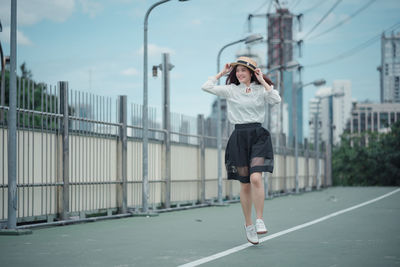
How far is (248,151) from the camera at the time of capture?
25.7 feet

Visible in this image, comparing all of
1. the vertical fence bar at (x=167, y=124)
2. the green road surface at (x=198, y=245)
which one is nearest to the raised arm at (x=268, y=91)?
the green road surface at (x=198, y=245)

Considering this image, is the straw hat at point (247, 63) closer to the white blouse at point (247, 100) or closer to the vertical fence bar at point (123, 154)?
the white blouse at point (247, 100)

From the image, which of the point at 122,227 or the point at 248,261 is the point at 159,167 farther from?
the point at 248,261

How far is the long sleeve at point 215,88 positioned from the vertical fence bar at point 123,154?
6.84 metres

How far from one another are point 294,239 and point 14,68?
490 cm

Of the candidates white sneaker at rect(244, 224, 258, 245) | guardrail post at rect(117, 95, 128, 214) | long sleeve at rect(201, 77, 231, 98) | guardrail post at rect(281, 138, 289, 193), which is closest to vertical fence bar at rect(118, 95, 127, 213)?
guardrail post at rect(117, 95, 128, 214)

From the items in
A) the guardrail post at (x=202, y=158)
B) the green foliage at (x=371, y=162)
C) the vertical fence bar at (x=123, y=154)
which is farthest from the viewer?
the green foliage at (x=371, y=162)

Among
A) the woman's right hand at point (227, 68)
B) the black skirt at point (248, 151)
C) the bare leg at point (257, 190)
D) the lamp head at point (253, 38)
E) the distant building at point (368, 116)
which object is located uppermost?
the distant building at point (368, 116)

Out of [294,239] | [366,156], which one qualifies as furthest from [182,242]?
[366,156]

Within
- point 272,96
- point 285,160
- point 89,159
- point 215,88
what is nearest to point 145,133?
point 89,159

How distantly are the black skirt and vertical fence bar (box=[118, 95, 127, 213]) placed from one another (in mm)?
7117

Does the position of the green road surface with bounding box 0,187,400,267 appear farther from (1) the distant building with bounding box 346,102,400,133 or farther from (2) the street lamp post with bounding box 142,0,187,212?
(1) the distant building with bounding box 346,102,400,133

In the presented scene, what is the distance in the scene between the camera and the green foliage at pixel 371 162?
183ft

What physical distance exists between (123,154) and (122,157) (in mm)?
76
